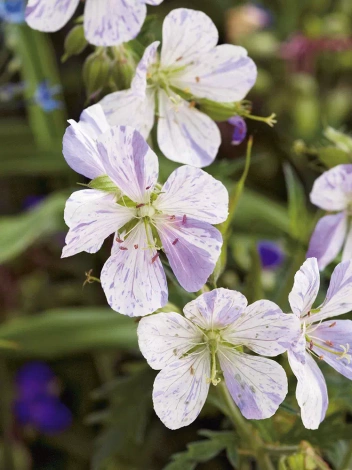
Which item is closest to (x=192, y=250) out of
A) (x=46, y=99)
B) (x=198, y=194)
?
(x=198, y=194)

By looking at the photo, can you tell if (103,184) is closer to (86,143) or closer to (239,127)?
(86,143)

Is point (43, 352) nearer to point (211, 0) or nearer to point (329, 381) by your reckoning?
point (329, 381)

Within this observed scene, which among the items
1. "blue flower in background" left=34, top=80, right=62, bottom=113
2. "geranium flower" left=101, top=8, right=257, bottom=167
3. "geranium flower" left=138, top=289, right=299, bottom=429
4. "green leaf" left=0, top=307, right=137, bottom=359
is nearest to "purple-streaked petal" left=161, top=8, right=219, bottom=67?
"geranium flower" left=101, top=8, right=257, bottom=167

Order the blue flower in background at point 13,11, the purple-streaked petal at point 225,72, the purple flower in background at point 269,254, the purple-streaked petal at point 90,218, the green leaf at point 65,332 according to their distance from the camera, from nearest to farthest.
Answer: the purple-streaked petal at point 90,218
the purple-streaked petal at point 225,72
the blue flower in background at point 13,11
the green leaf at point 65,332
the purple flower in background at point 269,254

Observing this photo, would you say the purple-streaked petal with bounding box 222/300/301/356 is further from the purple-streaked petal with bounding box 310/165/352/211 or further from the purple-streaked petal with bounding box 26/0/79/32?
the purple-streaked petal with bounding box 26/0/79/32

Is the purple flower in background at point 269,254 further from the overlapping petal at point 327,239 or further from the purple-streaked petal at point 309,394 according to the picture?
the purple-streaked petal at point 309,394

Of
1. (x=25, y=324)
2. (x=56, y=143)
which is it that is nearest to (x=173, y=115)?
(x=25, y=324)

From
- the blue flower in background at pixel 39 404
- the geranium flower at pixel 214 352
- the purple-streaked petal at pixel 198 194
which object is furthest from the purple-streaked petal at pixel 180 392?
the blue flower in background at pixel 39 404

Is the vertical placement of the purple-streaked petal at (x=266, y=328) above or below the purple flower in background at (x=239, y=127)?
below
